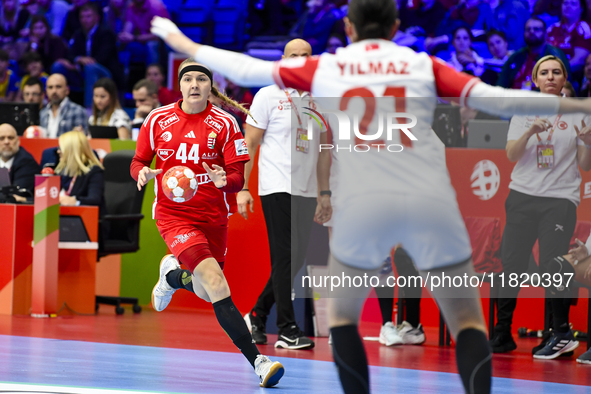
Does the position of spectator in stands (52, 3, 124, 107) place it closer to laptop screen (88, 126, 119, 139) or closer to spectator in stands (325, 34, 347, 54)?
laptop screen (88, 126, 119, 139)

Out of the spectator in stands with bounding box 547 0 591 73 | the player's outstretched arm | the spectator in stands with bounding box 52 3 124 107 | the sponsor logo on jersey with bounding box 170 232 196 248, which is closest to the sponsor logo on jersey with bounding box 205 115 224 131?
the sponsor logo on jersey with bounding box 170 232 196 248

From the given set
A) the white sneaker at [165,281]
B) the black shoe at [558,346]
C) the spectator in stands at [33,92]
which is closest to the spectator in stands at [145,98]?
the spectator in stands at [33,92]

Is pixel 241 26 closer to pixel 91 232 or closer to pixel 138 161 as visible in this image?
pixel 91 232

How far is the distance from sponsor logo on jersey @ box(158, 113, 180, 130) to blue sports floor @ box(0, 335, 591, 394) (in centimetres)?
136

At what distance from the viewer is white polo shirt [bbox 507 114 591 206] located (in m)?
5.31

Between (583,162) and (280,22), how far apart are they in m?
7.95

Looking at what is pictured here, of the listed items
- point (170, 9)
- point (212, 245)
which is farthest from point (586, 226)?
point (170, 9)

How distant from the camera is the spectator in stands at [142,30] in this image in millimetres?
12273

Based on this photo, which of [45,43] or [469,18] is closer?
[469,18]

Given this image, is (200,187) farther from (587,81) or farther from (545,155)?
(587,81)

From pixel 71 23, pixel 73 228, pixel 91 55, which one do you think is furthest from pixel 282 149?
pixel 71 23

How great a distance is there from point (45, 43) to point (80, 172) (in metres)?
5.37

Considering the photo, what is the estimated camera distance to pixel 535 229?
5504 mm

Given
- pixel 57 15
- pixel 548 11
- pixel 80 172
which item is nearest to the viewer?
pixel 80 172
